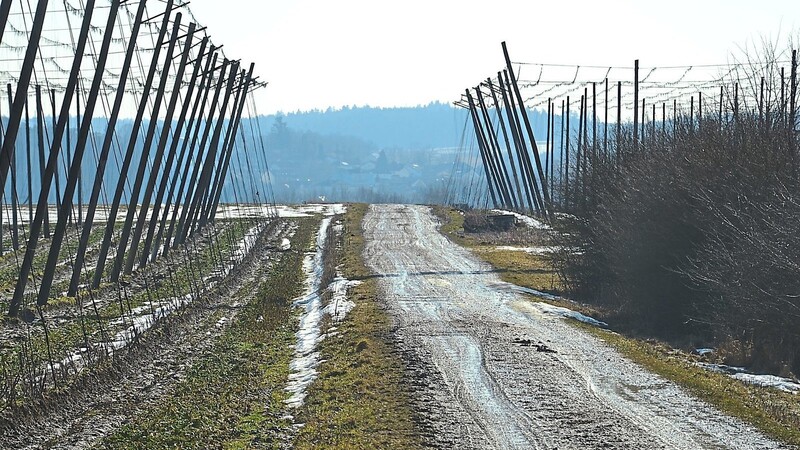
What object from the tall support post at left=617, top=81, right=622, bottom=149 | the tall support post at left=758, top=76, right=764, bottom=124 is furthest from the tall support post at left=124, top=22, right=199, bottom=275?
the tall support post at left=758, top=76, right=764, bottom=124

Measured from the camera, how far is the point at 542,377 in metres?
18.0

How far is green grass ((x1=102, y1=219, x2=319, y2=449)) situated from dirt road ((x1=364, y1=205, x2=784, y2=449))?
2392mm

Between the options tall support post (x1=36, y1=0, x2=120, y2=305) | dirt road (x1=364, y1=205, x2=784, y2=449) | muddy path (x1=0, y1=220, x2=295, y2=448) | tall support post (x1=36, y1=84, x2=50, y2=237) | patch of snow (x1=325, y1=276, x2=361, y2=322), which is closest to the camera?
dirt road (x1=364, y1=205, x2=784, y2=449)

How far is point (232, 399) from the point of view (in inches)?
666

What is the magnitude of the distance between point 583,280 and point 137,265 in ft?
60.1

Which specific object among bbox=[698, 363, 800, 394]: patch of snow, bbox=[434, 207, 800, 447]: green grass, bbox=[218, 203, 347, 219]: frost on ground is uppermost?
bbox=[434, 207, 800, 447]: green grass

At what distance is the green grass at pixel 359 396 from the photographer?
536 inches

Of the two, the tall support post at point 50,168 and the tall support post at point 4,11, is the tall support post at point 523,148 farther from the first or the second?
the tall support post at point 4,11

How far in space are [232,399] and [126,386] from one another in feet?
6.98

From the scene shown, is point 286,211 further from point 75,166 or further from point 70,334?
point 70,334

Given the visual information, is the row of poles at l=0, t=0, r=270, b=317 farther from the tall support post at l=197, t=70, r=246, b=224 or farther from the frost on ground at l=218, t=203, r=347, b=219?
the frost on ground at l=218, t=203, r=347, b=219

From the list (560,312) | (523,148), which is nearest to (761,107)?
(560,312)

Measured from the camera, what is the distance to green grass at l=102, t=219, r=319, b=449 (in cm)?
1389

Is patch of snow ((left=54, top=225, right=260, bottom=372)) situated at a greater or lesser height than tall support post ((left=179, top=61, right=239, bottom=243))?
lesser
